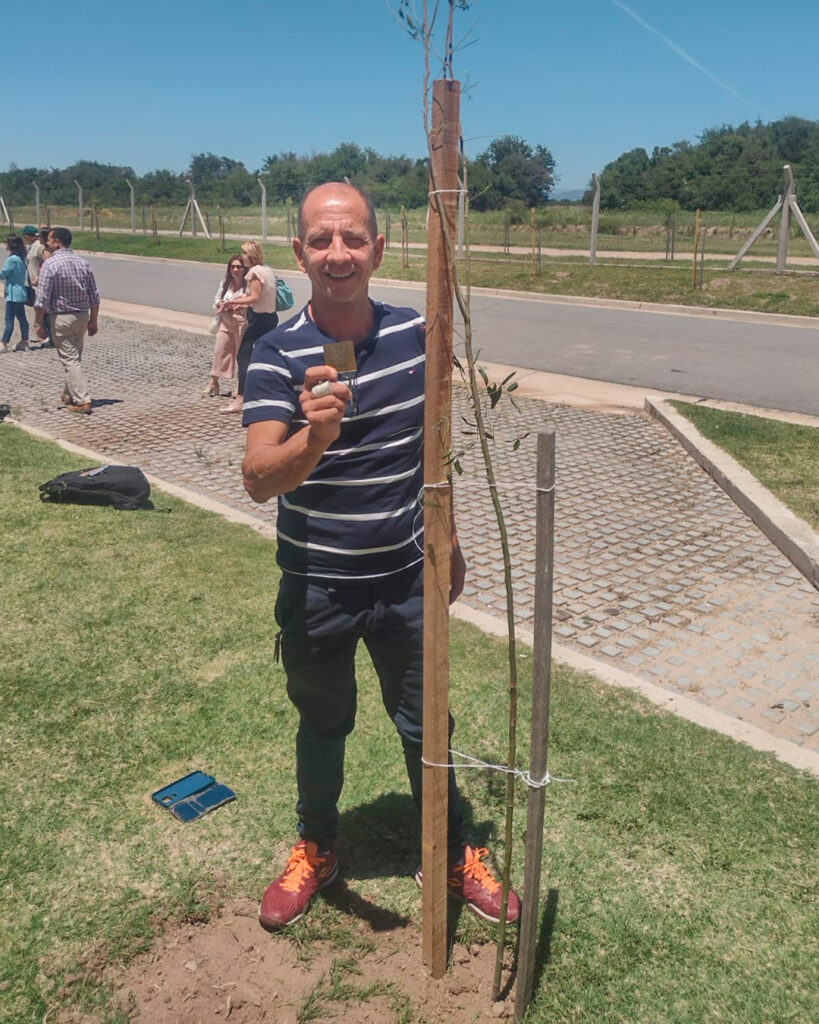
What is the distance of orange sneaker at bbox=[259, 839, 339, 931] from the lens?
2.88 metres

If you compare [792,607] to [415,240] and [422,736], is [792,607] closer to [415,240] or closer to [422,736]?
[422,736]

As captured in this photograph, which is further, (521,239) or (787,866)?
(521,239)

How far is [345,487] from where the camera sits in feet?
8.41

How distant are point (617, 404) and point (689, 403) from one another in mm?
900

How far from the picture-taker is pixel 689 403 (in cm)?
1052

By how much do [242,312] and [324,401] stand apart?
8851mm

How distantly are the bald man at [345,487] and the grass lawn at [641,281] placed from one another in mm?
17494

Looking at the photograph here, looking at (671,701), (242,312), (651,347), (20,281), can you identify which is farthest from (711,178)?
(671,701)

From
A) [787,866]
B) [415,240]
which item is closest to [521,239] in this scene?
[415,240]

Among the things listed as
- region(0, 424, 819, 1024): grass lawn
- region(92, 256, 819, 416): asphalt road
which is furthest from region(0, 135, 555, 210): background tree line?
region(0, 424, 819, 1024): grass lawn

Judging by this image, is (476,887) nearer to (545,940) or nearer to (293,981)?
(545,940)

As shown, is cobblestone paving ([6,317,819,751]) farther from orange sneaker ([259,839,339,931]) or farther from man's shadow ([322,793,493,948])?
orange sneaker ([259,839,339,931])

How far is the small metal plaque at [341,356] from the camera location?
7.11ft

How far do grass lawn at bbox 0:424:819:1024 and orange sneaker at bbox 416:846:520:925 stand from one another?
0.05 m
